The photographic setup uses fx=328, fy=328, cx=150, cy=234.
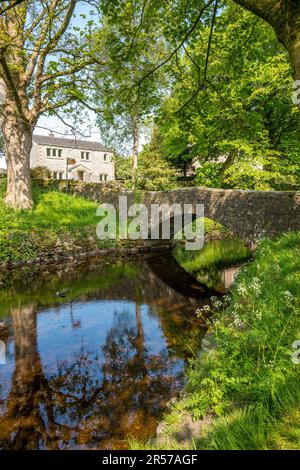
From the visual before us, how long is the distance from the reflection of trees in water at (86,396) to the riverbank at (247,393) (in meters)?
1.17

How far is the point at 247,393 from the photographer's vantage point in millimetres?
3754

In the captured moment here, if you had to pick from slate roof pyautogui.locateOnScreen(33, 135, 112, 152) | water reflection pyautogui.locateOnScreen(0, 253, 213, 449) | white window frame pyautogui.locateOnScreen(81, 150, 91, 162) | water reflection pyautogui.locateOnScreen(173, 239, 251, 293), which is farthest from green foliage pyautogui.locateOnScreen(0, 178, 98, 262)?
white window frame pyautogui.locateOnScreen(81, 150, 91, 162)

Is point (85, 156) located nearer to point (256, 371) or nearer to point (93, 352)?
point (93, 352)

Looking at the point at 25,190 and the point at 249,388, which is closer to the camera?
the point at 249,388

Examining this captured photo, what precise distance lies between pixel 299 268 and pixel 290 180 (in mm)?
18719

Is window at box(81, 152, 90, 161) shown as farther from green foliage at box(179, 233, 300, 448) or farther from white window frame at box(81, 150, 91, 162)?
green foliage at box(179, 233, 300, 448)

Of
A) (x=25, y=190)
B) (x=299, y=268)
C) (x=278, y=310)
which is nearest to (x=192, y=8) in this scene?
(x=299, y=268)

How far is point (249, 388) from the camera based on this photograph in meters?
3.78

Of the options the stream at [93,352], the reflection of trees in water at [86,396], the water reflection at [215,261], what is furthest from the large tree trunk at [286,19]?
the water reflection at [215,261]

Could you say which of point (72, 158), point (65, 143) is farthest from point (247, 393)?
point (65, 143)

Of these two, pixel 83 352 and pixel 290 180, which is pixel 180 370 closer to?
pixel 83 352

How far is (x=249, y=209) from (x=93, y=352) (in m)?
8.39

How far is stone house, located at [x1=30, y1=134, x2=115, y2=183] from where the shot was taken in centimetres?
4503

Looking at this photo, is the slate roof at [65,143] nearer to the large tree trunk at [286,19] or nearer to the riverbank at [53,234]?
the riverbank at [53,234]
